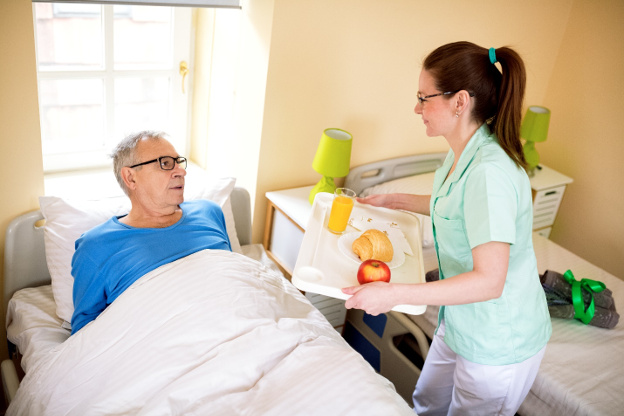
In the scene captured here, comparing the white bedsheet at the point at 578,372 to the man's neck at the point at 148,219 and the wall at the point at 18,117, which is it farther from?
the wall at the point at 18,117

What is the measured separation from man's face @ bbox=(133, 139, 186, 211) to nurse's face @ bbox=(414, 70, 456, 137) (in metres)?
0.80

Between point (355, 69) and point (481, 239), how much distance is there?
146 cm

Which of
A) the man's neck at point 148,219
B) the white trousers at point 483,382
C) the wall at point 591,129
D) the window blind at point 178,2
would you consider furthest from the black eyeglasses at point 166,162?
the wall at point 591,129

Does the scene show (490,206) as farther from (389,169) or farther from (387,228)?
(389,169)

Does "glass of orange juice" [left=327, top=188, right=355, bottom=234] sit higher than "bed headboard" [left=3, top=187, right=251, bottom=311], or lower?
higher

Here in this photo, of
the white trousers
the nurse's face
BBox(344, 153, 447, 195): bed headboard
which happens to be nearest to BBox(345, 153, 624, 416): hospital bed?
BBox(344, 153, 447, 195): bed headboard

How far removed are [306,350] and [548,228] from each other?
2369mm

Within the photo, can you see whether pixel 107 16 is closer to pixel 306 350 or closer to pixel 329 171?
pixel 329 171

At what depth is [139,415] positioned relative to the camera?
1284 millimetres

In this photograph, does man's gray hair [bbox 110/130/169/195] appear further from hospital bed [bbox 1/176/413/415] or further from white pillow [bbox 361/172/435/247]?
white pillow [bbox 361/172/435/247]

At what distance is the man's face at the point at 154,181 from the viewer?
1.72 m

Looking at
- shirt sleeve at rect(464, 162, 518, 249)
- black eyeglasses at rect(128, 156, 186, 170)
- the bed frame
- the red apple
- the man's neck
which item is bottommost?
the bed frame

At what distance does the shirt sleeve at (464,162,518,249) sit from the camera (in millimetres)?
1271

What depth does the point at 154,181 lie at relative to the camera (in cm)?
172
